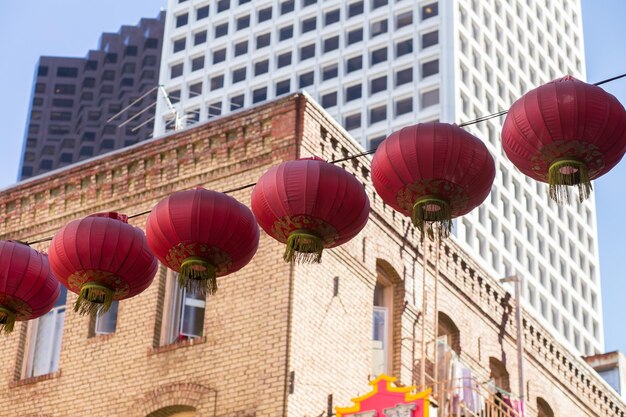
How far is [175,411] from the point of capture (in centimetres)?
2175

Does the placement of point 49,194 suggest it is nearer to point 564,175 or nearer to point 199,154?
point 199,154

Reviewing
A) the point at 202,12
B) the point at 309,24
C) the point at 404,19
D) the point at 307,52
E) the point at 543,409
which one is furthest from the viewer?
the point at 202,12

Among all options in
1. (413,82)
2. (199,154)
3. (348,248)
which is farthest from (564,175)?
(413,82)

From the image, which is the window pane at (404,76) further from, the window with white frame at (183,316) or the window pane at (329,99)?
the window with white frame at (183,316)

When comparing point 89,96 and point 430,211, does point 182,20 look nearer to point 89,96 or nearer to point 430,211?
point 89,96

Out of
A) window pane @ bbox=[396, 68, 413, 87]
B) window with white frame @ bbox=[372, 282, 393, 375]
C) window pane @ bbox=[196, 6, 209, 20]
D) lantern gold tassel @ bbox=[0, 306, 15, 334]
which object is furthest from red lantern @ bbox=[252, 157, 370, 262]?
window pane @ bbox=[196, 6, 209, 20]

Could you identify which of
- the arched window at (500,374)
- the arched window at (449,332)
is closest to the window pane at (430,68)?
the arched window at (500,374)

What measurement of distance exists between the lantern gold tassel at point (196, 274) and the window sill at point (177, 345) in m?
7.40

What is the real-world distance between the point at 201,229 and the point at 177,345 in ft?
27.2

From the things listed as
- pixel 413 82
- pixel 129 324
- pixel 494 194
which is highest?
pixel 413 82

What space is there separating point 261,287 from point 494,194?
56.3 metres

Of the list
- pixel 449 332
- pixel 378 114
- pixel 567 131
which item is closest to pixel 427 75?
pixel 378 114

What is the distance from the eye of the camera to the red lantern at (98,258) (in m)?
14.7

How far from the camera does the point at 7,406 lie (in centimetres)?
2380
